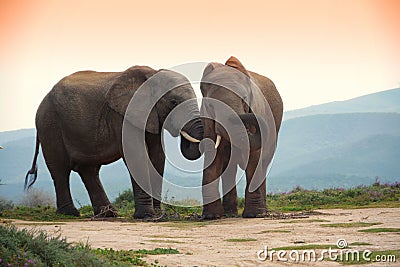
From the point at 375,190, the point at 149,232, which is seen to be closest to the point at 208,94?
the point at 149,232

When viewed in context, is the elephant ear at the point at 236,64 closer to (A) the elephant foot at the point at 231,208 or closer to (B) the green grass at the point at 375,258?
(A) the elephant foot at the point at 231,208

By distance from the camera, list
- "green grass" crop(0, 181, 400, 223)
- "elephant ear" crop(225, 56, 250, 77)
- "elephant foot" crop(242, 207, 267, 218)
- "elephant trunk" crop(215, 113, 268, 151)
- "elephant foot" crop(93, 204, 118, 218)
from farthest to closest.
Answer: "elephant foot" crop(93, 204, 118, 218), "green grass" crop(0, 181, 400, 223), "elephant ear" crop(225, 56, 250, 77), "elephant foot" crop(242, 207, 267, 218), "elephant trunk" crop(215, 113, 268, 151)

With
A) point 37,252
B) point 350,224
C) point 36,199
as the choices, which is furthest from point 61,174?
point 37,252

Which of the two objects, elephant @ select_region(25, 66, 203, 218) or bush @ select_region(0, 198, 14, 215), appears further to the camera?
bush @ select_region(0, 198, 14, 215)

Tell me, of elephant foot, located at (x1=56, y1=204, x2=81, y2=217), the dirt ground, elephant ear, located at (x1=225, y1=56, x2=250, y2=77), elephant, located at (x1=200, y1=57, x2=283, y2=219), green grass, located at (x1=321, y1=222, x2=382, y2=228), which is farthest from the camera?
elephant foot, located at (x1=56, y1=204, x2=81, y2=217)

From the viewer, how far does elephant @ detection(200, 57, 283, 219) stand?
18.9 meters

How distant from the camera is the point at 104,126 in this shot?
70.2 ft

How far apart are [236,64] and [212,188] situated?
3037 mm

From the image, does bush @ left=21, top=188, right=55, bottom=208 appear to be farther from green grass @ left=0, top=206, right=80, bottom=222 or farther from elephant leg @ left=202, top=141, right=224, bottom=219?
elephant leg @ left=202, top=141, right=224, bottom=219

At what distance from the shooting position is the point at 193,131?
19656 millimetres

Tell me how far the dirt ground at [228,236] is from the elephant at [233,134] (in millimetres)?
809

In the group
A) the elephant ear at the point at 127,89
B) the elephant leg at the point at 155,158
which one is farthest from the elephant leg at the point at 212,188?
the elephant ear at the point at 127,89

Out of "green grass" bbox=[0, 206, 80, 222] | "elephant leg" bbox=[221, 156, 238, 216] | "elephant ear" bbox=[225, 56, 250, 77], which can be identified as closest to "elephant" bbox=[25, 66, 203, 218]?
"green grass" bbox=[0, 206, 80, 222]

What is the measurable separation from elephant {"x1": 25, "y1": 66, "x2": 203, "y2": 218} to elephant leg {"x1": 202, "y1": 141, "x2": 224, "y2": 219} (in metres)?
0.44
